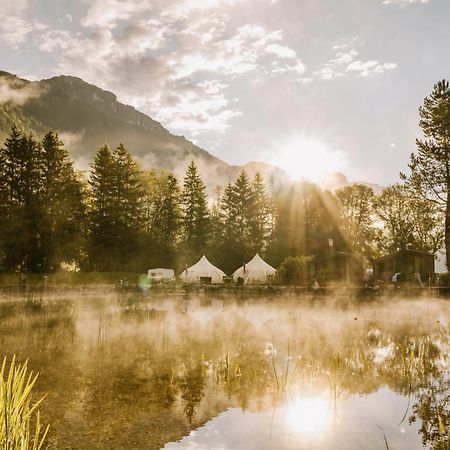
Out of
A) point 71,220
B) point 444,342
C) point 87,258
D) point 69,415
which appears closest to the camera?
point 69,415

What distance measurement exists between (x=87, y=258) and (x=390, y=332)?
1864 inches

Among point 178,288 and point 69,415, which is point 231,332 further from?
point 178,288

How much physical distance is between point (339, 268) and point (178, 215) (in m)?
29.2

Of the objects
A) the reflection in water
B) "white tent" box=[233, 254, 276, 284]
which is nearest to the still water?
the reflection in water

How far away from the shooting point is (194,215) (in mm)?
69875

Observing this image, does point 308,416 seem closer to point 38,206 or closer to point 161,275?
point 161,275

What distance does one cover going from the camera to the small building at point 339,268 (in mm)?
47406

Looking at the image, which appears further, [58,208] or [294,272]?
[58,208]

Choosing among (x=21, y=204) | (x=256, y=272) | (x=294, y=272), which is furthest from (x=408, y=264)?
(x=21, y=204)

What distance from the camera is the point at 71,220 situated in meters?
53.2

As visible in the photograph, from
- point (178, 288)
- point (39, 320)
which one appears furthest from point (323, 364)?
point (178, 288)

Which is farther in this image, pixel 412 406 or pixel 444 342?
pixel 444 342

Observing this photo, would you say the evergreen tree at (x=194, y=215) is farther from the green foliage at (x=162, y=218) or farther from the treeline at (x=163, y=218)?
the green foliage at (x=162, y=218)

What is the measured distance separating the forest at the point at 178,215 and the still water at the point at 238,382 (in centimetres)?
2922
